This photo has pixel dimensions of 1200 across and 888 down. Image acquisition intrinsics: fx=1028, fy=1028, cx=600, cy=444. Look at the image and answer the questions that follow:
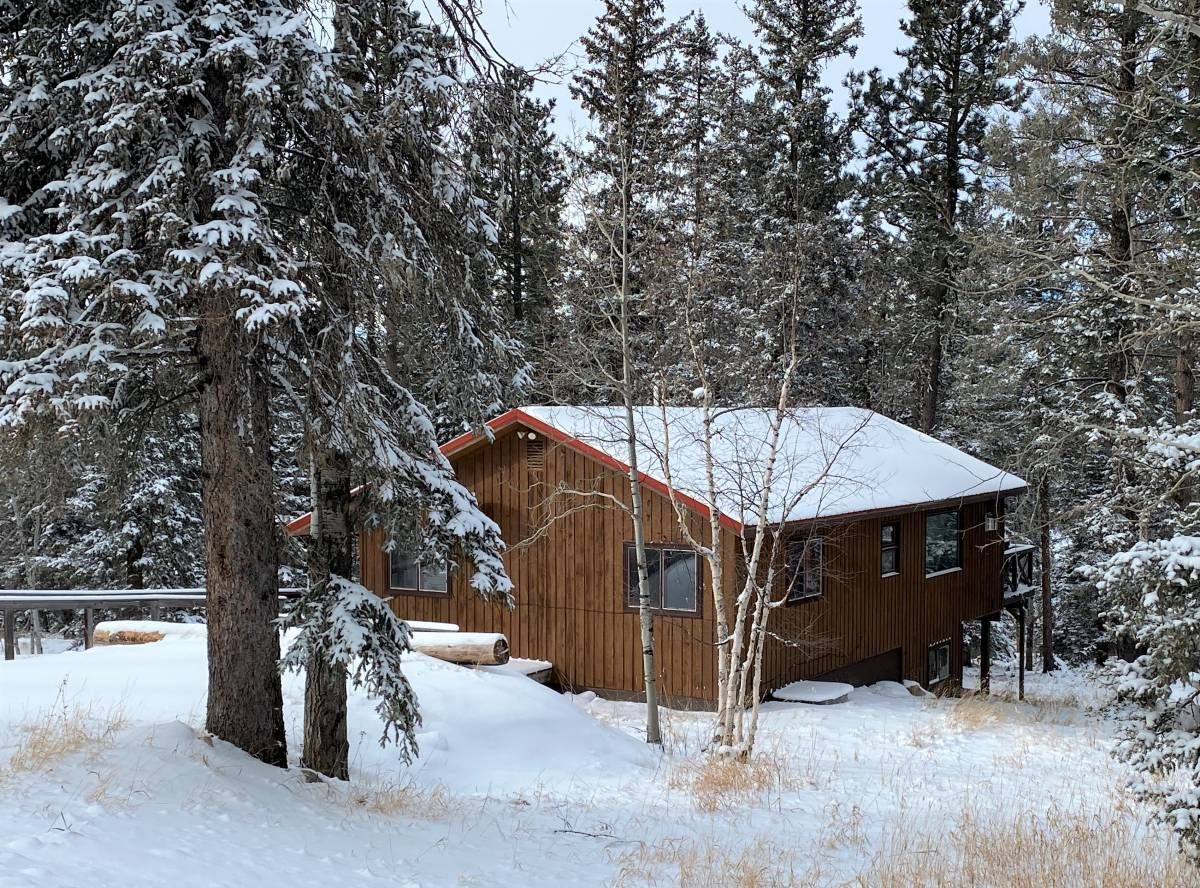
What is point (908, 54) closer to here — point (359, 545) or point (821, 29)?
point (821, 29)

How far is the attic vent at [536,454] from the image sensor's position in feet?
55.5

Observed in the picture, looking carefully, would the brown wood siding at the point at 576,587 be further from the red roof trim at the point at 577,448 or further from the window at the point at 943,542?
the window at the point at 943,542

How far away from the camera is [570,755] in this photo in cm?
1095

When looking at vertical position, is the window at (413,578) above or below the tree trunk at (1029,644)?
above

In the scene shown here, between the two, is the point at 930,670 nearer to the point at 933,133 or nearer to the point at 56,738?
the point at 933,133

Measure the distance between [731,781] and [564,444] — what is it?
765 centimetres

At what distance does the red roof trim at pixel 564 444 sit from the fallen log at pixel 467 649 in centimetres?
246

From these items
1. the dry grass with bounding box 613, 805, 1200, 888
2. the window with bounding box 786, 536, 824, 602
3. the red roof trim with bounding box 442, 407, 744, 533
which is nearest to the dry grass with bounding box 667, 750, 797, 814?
the dry grass with bounding box 613, 805, 1200, 888

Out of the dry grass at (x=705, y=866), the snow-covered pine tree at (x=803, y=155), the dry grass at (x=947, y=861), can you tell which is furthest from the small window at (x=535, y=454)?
the snow-covered pine tree at (x=803, y=155)

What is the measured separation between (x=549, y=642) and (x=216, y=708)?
9870 mm

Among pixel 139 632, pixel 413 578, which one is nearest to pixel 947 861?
pixel 139 632

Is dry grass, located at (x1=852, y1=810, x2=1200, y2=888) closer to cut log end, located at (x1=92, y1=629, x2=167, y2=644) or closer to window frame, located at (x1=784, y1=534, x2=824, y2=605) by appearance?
window frame, located at (x1=784, y1=534, x2=824, y2=605)

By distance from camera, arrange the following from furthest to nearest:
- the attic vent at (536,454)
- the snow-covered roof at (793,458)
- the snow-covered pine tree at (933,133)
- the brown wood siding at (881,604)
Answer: the snow-covered pine tree at (933,133), the attic vent at (536,454), the brown wood siding at (881,604), the snow-covered roof at (793,458)

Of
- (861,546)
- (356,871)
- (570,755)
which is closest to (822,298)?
(861,546)
